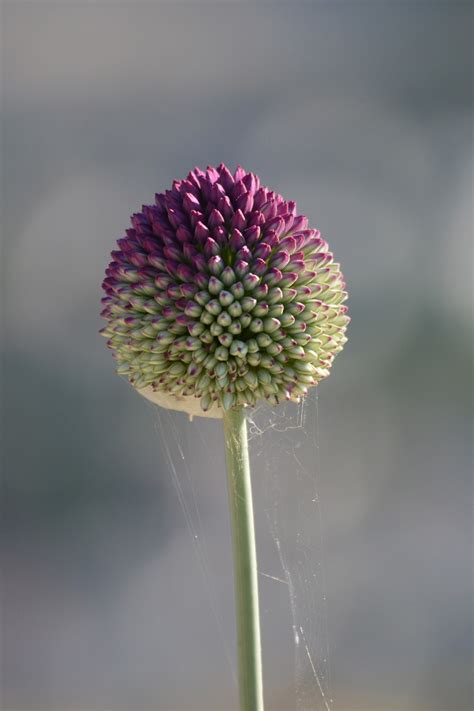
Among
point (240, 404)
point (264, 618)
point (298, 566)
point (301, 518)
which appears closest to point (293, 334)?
point (240, 404)

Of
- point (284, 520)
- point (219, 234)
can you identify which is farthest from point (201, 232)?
point (284, 520)

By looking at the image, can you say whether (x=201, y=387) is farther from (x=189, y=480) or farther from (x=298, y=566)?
(x=189, y=480)

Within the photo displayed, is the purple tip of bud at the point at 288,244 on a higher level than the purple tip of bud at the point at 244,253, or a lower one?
higher

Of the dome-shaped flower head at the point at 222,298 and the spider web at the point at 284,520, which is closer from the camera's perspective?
the dome-shaped flower head at the point at 222,298

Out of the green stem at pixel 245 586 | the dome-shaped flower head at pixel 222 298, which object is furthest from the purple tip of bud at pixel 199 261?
the green stem at pixel 245 586

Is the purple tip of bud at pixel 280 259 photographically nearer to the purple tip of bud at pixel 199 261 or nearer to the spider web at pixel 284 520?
the purple tip of bud at pixel 199 261

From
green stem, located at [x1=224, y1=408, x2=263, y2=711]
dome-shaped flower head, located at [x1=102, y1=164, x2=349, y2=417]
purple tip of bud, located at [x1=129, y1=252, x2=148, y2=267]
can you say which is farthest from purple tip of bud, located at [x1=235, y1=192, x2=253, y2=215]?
green stem, located at [x1=224, y1=408, x2=263, y2=711]

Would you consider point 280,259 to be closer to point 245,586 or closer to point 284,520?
point 245,586
